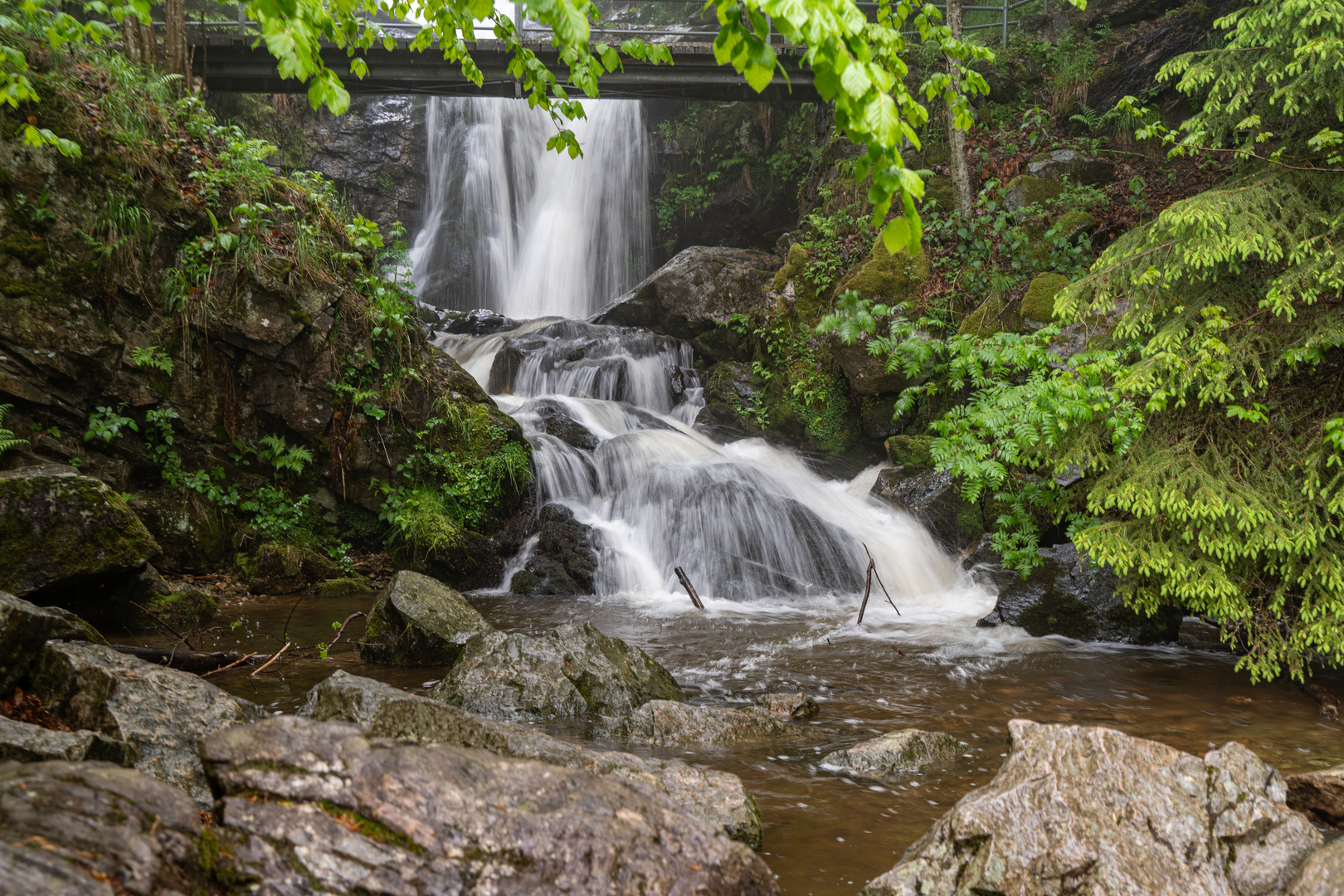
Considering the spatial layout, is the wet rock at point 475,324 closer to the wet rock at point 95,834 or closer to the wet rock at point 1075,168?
the wet rock at point 1075,168

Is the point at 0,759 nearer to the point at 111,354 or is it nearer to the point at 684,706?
the point at 684,706

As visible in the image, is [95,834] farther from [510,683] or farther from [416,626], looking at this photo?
[416,626]

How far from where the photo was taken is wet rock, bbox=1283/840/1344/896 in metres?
2.35

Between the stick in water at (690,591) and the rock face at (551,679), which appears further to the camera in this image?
the stick in water at (690,591)

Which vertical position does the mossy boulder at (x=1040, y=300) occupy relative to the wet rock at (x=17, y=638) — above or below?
above

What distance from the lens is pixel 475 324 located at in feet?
55.0

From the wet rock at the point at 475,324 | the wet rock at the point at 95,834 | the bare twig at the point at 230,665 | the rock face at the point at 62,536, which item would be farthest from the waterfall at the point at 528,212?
the wet rock at the point at 95,834

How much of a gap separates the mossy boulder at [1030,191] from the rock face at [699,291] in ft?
14.6

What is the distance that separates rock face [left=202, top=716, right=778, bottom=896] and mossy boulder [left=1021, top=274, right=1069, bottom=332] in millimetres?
9288

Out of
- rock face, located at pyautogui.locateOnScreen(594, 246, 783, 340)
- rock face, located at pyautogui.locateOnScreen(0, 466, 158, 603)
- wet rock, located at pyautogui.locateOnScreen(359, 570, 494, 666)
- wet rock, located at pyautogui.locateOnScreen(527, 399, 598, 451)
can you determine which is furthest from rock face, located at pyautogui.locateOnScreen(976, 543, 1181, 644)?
rock face, located at pyautogui.locateOnScreen(594, 246, 783, 340)

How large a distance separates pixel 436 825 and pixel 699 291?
1373 centimetres

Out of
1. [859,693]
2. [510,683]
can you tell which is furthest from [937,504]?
[510,683]

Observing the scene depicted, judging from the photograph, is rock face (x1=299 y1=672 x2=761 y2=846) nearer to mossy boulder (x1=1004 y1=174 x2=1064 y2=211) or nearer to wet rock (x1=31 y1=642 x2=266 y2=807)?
wet rock (x1=31 y1=642 x2=266 y2=807)

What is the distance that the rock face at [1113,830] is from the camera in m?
2.49
